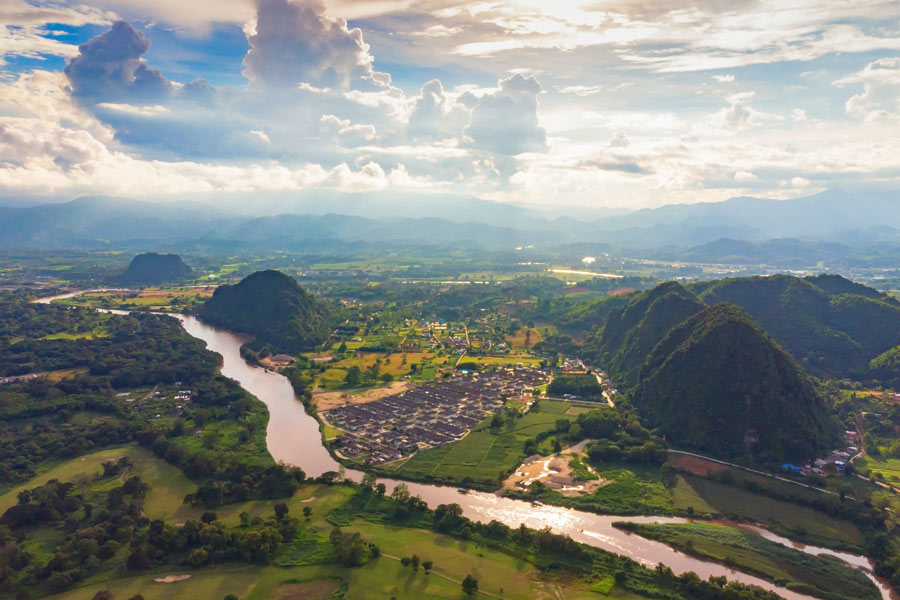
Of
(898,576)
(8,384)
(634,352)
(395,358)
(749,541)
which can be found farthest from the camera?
(395,358)

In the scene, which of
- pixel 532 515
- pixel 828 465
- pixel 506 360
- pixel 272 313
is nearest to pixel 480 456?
pixel 532 515

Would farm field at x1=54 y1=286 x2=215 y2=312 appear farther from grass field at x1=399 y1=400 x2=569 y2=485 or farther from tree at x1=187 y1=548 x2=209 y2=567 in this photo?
tree at x1=187 y1=548 x2=209 y2=567

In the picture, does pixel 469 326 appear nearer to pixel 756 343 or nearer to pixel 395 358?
pixel 395 358

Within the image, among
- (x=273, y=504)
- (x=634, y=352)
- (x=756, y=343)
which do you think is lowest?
(x=273, y=504)

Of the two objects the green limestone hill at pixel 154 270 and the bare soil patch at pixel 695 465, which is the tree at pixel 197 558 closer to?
the bare soil patch at pixel 695 465

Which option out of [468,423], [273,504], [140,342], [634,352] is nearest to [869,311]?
[634,352]

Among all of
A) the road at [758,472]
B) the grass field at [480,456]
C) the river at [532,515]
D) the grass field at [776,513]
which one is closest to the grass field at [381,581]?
the river at [532,515]

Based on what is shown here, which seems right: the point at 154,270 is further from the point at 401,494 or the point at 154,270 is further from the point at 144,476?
the point at 401,494

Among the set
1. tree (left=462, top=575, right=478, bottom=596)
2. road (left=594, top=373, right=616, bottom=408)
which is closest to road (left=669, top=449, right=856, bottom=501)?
road (left=594, top=373, right=616, bottom=408)
